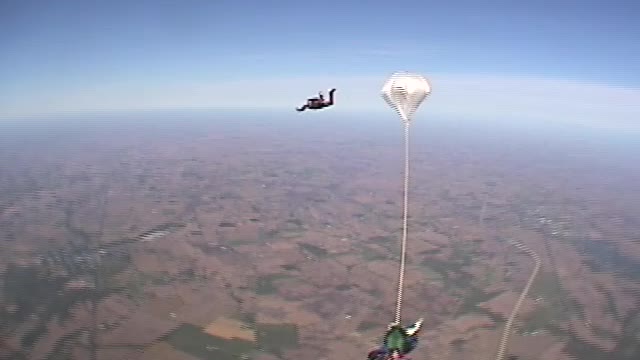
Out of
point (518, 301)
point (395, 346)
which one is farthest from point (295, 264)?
point (395, 346)

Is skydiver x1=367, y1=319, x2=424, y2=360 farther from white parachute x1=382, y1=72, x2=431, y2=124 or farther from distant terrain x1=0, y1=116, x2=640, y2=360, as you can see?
distant terrain x1=0, y1=116, x2=640, y2=360

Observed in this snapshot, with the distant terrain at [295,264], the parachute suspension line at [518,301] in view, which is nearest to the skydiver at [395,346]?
the distant terrain at [295,264]

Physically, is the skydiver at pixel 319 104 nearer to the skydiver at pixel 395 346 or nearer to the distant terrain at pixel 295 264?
the skydiver at pixel 395 346

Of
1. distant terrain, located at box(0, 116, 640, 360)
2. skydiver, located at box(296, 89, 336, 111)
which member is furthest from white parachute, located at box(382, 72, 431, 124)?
distant terrain, located at box(0, 116, 640, 360)

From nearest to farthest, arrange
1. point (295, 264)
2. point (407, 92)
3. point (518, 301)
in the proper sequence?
point (407, 92), point (518, 301), point (295, 264)

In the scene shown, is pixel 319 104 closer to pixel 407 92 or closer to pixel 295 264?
pixel 407 92

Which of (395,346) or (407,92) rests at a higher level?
(407,92)
